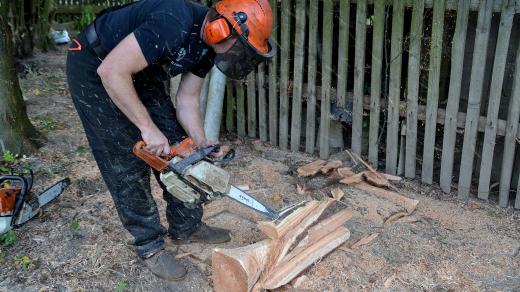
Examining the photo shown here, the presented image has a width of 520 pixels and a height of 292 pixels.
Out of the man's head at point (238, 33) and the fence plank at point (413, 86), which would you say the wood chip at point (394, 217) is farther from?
the man's head at point (238, 33)

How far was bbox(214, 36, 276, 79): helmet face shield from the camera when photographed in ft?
8.98

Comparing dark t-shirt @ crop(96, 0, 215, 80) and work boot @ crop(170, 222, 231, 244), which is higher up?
dark t-shirt @ crop(96, 0, 215, 80)

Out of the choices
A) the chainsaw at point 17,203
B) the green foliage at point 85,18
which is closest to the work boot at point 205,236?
the chainsaw at point 17,203

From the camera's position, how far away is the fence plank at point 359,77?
454cm

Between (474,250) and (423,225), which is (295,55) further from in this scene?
(474,250)

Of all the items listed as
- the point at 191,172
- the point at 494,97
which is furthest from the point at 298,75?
the point at 191,172

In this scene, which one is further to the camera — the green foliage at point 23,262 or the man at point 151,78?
the green foliage at point 23,262

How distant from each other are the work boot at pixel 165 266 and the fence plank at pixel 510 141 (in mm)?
2546

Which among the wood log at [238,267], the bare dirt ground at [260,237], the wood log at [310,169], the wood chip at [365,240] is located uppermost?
the wood log at [238,267]

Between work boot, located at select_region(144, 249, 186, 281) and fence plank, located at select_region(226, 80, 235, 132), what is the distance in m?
2.51

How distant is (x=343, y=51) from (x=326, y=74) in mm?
282

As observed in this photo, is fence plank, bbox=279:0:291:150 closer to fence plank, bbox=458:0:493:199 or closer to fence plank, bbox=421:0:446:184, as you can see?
fence plank, bbox=421:0:446:184

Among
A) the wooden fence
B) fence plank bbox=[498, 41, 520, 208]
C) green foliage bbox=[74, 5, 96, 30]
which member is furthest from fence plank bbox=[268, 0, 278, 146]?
green foliage bbox=[74, 5, 96, 30]

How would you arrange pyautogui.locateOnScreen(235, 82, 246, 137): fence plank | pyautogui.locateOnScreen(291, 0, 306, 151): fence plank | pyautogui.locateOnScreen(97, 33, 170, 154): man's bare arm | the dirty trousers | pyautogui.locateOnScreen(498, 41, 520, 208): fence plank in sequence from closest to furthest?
pyautogui.locateOnScreen(97, 33, 170, 154): man's bare arm
the dirty trousers
pyautogui.locateOnScreen(498, 41, 520, 208): fence plank
pyautogui.locateOnScreen(291, 0, 306, 151): fence plank
pyautogui.locateOnScreen(235, 82, 246, 137): fence plank
